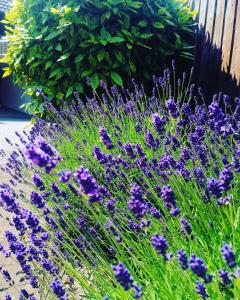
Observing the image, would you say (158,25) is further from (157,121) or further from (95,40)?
(157,121)

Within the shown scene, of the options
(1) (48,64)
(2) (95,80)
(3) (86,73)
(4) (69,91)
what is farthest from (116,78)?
(1) (48,64)

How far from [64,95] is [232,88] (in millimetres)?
2244

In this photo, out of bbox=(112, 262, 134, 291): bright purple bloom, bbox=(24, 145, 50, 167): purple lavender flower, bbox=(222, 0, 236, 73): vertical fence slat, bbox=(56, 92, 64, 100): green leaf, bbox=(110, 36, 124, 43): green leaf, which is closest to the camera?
bbox=(112, 262, 134, 291): bright purple bloom

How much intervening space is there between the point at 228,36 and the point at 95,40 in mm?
1655

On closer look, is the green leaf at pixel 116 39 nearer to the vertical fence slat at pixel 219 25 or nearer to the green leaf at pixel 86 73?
the green leaf at pixel 86 73

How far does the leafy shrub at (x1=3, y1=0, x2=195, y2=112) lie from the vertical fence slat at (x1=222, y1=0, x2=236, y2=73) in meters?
0.62

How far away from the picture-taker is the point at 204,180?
2451 mm

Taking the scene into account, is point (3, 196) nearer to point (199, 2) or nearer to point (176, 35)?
point (176, 35)

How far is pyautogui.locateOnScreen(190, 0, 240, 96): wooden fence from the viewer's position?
195 inches

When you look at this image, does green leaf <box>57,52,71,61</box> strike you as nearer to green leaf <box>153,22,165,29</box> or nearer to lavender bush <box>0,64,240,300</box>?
green leaf <box>153,22,165,29</box>

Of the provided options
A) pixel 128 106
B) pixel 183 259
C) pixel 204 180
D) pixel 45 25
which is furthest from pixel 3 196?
pixel 45 25

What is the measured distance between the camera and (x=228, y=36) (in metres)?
5.08

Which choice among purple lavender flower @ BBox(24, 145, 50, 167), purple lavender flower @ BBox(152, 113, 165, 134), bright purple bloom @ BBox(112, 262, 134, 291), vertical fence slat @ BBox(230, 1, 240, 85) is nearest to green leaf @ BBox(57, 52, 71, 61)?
vertical fence slat @ BBox(230, 1, 240, 85)

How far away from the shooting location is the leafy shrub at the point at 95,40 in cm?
527
